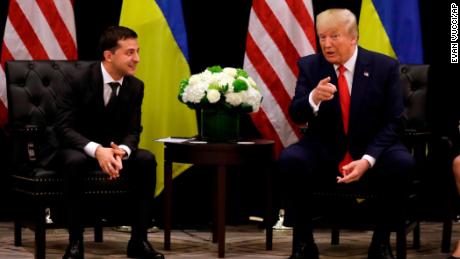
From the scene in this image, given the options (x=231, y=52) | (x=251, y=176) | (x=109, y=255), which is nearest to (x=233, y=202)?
(x=251, y=176)

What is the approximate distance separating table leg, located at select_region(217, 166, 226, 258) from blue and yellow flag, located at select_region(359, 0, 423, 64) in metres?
1.43

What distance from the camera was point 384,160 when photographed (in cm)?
520

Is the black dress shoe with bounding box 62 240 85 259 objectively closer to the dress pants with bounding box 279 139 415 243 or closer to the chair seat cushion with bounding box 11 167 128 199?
the chair seat cushion with bounding box 11 167 128 199

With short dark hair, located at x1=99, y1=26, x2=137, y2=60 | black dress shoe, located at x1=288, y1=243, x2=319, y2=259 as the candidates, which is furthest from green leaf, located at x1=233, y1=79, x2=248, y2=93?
black dress shoe, located at x1=288, y1=243, x2=319, y2=259

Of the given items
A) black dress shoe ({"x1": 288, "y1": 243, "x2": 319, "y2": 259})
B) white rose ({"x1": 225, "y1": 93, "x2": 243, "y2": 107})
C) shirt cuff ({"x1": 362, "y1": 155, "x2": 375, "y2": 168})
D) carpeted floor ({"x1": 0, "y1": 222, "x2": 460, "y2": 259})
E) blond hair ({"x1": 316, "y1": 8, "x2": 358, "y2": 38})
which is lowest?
carpeted floor ({"x1": 0, "y1": 222, "x2": 460, "y2": 259})

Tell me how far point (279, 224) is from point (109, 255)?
1.45 metres

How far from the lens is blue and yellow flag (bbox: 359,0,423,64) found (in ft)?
20.8

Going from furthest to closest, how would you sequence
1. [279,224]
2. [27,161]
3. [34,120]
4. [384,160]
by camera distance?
[279,224]
[34,120]
[27,161]
[384,160]

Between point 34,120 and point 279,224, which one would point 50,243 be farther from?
point 279,224

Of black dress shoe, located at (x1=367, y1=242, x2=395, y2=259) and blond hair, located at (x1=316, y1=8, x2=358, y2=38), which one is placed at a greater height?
blond hair, located at (x1=316, y1=8, x2=358, y2=38)

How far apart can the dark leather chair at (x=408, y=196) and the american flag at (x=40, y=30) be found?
197 centimetres

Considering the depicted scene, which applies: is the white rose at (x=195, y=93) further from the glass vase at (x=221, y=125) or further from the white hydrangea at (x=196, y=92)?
the glass vase at (x=221, y=125)

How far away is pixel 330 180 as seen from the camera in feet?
17.2

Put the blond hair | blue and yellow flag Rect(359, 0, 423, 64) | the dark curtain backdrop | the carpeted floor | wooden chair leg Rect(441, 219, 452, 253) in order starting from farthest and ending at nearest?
the dark curtain backdrop, blue and yellow flag Rect(359, 0, 423, 64), wooden chair leg Rect(441, 219, 452, 253), the carpeted floor, the blond hair
